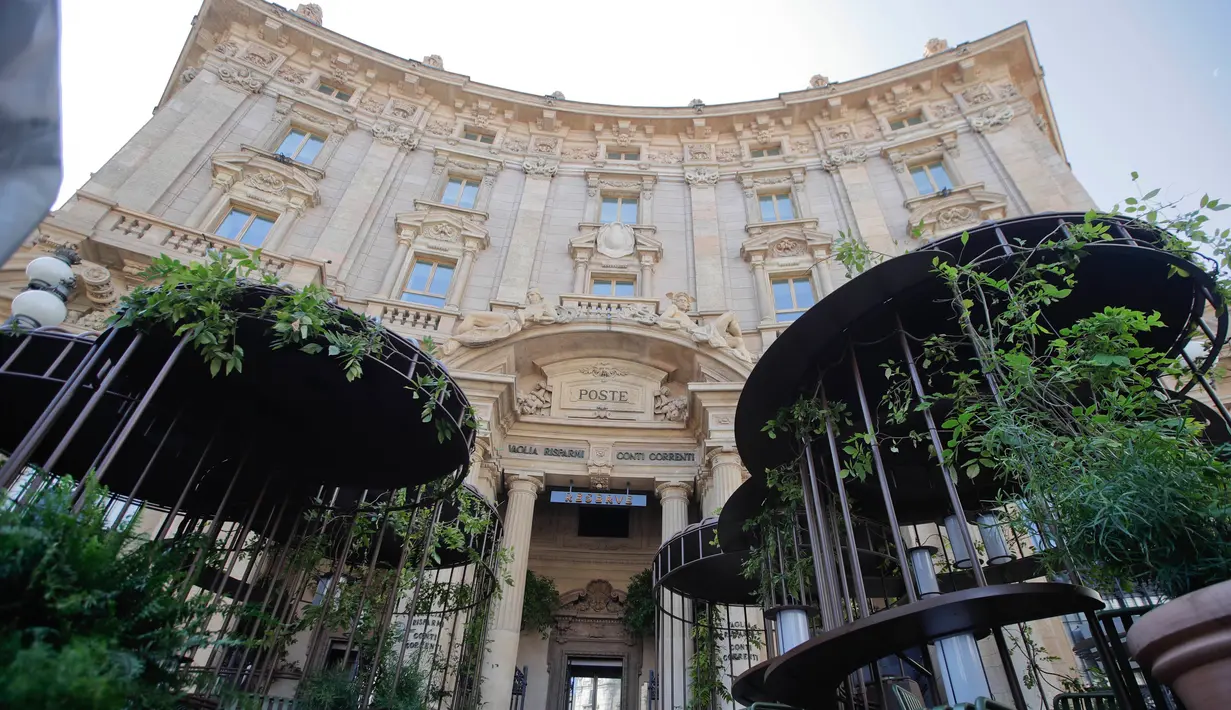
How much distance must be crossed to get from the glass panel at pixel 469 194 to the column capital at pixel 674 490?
11530 mm

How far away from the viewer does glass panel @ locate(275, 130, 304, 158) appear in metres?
19.2

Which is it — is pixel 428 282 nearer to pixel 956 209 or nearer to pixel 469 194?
pixel 469 194

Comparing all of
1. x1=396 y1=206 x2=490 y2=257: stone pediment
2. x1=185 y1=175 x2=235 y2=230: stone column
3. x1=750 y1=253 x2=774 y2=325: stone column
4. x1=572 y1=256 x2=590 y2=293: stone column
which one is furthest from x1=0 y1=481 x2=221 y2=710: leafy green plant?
x1=396 y1=206 x2=490 y2=257: stone pediment

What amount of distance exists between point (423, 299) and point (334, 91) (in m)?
9.97

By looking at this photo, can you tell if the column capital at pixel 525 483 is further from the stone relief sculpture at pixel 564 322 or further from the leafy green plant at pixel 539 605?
the stone relief sculpture at pixel 564 322

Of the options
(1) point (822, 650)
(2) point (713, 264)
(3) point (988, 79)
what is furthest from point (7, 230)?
(3) point (988, 79)

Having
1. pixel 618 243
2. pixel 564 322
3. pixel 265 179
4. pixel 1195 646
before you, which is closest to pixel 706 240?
pixel 618 243

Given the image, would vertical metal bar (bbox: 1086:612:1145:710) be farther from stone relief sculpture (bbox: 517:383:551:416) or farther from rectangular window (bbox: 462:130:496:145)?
rectangular window (bbox: 462:130:496:145)

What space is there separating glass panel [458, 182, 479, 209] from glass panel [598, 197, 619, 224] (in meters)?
4.01

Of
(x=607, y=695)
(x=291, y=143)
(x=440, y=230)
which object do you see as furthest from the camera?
(x=291, y=143)

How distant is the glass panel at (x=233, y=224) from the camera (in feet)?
54.1

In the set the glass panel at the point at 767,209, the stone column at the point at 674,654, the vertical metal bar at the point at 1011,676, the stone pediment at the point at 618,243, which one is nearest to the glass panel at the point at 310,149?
the stone pediment at the point at 618,243

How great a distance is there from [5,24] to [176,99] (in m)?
20.1

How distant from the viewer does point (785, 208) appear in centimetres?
2019
